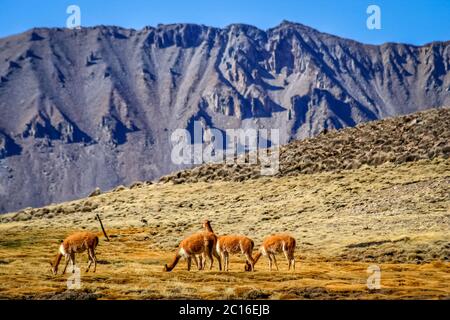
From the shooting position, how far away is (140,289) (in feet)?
70.6

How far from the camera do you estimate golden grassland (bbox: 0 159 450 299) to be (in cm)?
2209

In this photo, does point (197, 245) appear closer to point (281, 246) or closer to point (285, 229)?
point (281, 246)

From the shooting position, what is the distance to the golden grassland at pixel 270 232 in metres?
22.1

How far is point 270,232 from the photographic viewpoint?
47.2 meters

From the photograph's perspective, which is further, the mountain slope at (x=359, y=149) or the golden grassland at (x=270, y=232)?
the mountain slope at (x=359, y=149)

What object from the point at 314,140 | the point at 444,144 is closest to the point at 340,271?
the point at 444,144

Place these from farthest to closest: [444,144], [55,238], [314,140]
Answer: [314,140], [444,144], [55,238]

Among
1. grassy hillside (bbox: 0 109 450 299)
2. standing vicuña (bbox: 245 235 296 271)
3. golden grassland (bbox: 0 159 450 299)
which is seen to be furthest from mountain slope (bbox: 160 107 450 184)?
standing vicuña (bbox: 245 235 296 271)

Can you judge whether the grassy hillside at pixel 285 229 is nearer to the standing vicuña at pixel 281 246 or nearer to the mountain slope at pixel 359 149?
the mountain slope at pixel 359 149

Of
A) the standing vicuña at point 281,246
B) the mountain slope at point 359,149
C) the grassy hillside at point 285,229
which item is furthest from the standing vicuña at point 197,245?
the mountain slope at point 359,149

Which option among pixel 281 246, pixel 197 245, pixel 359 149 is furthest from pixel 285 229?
pixel 359 149

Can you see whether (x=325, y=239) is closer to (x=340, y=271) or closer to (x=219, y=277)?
(x=340, y=271)
